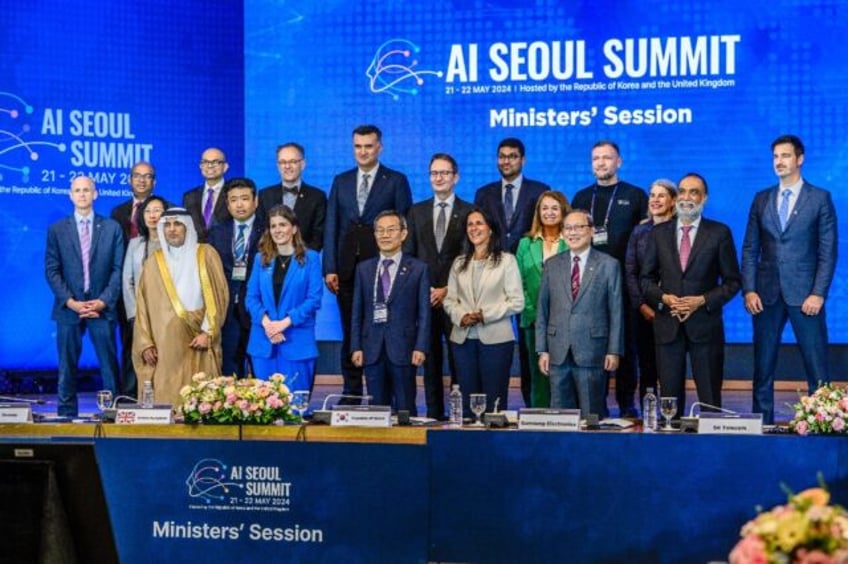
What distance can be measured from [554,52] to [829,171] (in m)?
1.99

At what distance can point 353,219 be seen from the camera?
799cm

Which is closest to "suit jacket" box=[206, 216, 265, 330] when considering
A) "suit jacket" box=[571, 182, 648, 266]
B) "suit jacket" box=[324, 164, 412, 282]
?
"suit jacket" box=[324, 164, 412, 282]

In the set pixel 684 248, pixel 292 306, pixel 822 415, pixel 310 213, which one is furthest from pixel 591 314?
pixel 822 415

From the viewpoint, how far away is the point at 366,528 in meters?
4.54

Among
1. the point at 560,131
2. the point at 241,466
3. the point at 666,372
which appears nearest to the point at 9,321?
the point at 560,131

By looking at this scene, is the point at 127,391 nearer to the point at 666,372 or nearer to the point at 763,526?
the point at 666,372

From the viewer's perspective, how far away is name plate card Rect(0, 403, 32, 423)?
212 inches

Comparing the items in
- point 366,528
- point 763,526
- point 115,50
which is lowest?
point 366,528

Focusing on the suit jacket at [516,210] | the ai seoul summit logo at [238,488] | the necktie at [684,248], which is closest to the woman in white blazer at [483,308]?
the suit jacket at [516,210]

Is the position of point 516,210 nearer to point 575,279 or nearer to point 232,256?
point 575,279

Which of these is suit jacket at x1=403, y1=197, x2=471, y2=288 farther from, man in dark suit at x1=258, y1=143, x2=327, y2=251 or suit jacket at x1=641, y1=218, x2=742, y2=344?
suit jacket at x1=641, y1=218, x2=742, y2=344

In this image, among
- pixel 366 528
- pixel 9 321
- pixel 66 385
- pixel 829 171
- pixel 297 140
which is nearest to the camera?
pixel 366 528

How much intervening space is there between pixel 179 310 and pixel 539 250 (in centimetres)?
196

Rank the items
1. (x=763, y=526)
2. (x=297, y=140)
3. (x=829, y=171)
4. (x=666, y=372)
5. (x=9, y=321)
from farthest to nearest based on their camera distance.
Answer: (x=9, y=321)
(x=297, y=140)
(x=829, y=171)
(x=666, y=372)
(x=763, y=526)
